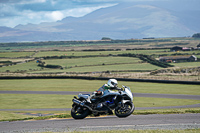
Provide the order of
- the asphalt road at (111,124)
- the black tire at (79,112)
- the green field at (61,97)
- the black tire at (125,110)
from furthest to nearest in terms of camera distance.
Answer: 1. the green field at (61,97)
2. the black tire at (79,112)
3. the black tire at (125,110)
4. the asphalt road at (111,124)

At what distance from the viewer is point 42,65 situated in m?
113

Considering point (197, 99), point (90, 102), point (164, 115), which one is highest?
point (90, 102)

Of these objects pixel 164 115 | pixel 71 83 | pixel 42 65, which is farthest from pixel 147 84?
pixel 42 65

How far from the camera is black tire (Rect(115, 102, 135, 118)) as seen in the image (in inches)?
733

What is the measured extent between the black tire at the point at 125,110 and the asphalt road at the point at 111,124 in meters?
0.30

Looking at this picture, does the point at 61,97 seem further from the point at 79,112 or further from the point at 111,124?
the point at 111,124

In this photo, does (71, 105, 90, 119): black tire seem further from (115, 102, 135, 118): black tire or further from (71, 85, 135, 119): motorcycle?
(115, 102, 135, 118): black tire

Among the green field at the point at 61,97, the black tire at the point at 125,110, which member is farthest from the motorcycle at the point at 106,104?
the green field at the point at 61,97

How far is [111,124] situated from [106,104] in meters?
1.65

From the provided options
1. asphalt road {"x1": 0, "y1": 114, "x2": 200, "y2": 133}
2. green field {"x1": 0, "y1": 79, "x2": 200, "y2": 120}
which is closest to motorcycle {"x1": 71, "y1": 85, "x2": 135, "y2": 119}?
asphalt road {"x1": 0, "y1": 114, "x2": 200, "y2": 133}

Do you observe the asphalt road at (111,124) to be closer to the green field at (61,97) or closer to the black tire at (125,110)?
the black tire at (125,110)

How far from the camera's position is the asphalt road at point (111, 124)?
16.7 metres

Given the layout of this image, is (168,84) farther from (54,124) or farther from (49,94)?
(54,124)

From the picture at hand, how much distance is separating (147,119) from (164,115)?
176cm
